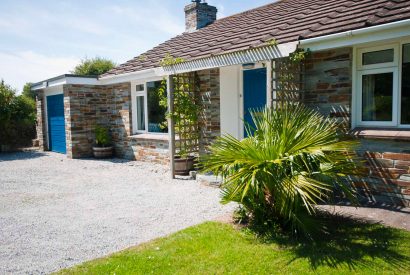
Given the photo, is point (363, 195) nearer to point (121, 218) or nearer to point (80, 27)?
point (121, 218)

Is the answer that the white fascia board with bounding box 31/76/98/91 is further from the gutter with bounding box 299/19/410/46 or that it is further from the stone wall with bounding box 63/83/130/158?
the gutter with bounding box 299/19/410/46

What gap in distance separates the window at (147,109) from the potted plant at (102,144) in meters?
1.53

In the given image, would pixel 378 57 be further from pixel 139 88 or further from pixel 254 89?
pixel 139 88

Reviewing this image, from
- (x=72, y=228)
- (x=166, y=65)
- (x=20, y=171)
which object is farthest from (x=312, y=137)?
(x=20, y=171)

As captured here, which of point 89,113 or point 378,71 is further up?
point 378,71

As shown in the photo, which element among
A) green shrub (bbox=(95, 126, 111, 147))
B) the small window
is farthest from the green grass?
green shrub (bbox=(95, 126, 111, 147))

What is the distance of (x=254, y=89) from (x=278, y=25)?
1.64m

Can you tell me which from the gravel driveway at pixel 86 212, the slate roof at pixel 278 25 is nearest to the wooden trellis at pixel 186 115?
the slate roof at pixel 278 25

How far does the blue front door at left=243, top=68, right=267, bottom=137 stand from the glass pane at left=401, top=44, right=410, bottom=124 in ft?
10.6

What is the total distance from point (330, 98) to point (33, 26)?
1022 cm

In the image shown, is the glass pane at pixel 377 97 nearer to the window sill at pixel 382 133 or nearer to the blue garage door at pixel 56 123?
the window sill at pixel 382 133

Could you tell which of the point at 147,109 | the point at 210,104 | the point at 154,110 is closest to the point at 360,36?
the point at 210,104

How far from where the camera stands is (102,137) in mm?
12484

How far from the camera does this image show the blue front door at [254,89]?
316 inches
